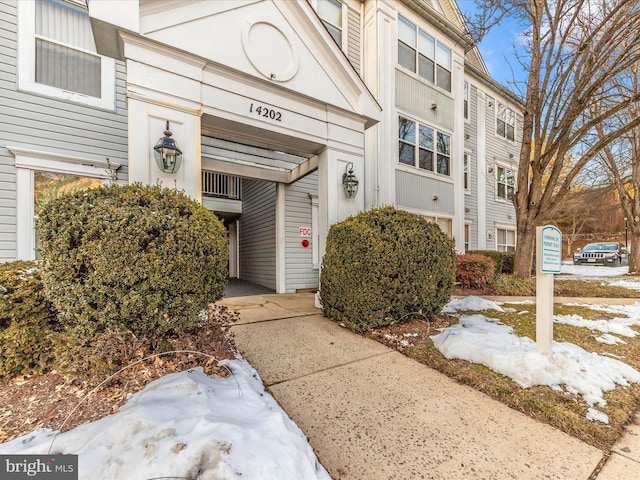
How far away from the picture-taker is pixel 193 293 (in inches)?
101

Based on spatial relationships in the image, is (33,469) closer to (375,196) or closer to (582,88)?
(375,196)

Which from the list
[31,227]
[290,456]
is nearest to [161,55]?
[31,227]

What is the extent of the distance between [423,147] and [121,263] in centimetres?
913

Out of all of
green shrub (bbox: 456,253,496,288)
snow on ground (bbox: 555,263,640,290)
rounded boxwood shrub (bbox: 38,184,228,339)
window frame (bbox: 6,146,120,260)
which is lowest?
snow on ground (bbox: 555,263,640,290)

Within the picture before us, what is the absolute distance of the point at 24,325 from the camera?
7.54 feet

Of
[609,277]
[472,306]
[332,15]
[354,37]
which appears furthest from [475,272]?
[332,15]

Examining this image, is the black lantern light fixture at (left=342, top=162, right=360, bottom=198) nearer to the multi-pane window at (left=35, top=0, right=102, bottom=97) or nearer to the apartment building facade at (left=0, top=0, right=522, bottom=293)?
the apartment building facade at (left=0, top=0, right=522, bottom=293)

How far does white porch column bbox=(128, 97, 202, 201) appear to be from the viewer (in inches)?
136

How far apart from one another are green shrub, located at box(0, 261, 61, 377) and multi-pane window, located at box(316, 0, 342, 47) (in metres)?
8.17

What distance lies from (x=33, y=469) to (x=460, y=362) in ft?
10.9

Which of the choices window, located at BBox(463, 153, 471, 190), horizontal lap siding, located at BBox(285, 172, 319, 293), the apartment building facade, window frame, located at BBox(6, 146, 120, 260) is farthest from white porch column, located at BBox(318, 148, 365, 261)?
window, located at BBox(463, 153, 471, 190)

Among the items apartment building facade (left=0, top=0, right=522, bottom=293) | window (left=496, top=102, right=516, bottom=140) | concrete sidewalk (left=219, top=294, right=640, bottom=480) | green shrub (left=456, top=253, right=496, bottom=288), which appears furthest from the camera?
window (left=496, top=102, right=516, bottom=140)

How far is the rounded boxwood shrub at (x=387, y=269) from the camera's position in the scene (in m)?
3.79

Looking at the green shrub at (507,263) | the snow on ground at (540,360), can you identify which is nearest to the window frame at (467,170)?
the green shrub at (507,263)
